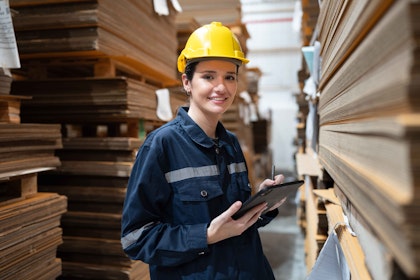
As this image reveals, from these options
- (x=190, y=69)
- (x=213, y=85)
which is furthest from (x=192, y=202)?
(x=190, y=69)

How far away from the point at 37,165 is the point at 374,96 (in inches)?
93.5

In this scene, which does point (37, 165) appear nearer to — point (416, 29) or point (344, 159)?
point (344, 159)

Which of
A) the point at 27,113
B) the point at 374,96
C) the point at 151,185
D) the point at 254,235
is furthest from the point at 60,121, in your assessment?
the point at 374,96

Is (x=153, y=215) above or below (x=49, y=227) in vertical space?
above

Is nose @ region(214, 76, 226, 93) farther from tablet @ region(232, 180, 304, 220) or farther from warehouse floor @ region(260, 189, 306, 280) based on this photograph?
warehouse floor @ region(260, 189, 306, 280)

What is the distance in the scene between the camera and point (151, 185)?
5.82 ft

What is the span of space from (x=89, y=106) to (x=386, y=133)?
2890mm

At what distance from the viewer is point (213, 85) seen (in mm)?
1902

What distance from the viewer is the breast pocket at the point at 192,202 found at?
1.82m

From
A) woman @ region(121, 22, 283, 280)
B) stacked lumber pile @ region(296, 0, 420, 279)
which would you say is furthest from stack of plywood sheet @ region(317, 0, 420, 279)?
woman @ region(121, 22, 283, 280)

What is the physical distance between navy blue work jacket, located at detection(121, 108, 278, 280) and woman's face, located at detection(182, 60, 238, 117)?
0.44ft

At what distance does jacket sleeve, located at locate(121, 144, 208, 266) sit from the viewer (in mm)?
1725

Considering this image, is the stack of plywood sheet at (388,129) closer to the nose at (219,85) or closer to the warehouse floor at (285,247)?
the nose at (219,85)

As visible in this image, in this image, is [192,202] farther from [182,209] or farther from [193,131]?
[193,131]
